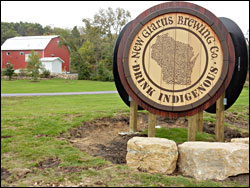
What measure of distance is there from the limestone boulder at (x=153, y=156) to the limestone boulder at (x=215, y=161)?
245 mm

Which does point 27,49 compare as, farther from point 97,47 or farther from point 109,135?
point 109,135

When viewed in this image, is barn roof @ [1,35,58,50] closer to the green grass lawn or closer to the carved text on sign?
the green grass lawn

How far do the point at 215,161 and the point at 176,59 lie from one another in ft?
6.75

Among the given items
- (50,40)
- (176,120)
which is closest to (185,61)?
(176,120)

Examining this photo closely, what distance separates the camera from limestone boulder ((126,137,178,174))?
4.64 m

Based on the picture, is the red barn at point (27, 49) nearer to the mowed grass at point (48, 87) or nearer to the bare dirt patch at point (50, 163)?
the mowed grass at point (48, 87)

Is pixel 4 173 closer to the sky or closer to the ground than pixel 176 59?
closer to the ground

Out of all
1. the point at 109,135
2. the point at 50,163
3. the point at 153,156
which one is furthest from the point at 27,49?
the point at 153,156

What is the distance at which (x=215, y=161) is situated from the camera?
4.51 metres

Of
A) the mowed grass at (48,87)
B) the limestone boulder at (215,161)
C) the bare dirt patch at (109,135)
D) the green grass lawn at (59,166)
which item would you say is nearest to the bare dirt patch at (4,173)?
the green grass lawn at (59,166)

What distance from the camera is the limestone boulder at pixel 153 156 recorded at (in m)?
4.64

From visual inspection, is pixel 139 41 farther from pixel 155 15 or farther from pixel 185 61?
pixel 185 61

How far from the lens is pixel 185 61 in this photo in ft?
18.3

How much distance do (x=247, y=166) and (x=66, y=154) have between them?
299 centimetres
